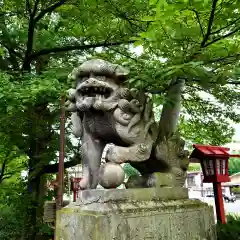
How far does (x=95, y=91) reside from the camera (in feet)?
11.8

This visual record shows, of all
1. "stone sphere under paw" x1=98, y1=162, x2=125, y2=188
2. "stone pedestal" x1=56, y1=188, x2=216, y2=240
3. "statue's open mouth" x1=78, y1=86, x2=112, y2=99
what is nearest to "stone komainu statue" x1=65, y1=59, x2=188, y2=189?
"statue's open mouth" x1=78, y1=86, x2=112, y2=99

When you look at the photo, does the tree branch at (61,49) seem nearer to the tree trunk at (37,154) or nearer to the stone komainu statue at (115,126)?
the tree trunk at (37,154)

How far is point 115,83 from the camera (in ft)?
12.4

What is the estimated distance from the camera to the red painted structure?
585cm

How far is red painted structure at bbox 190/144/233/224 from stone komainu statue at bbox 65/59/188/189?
1870mm

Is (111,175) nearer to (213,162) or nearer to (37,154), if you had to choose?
(213,162)

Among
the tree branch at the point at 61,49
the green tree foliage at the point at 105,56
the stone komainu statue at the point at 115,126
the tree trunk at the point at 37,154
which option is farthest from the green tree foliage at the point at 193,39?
the tree trunk at the point at 37,154

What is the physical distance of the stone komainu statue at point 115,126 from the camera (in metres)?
3.58

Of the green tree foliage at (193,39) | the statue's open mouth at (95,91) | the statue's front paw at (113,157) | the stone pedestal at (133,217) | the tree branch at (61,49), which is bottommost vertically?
the stone pedestal at (133,217)

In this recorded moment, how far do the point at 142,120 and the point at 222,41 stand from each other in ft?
4.59

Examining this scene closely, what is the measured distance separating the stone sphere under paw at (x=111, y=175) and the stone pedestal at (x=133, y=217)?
0.09 meters

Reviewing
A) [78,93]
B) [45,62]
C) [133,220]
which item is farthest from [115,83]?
[45,62]

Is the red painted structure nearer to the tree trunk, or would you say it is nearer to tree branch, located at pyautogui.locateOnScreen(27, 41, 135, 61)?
tree branch, located at pyautogui.locateOnScreen(27, 41, 135, 61)

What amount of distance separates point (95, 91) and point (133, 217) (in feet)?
4.92
